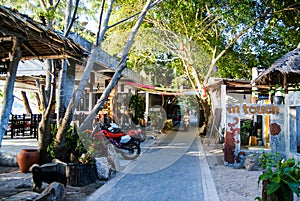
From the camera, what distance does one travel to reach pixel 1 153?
6.78 metres

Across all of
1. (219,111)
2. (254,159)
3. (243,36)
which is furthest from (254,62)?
(254,159)

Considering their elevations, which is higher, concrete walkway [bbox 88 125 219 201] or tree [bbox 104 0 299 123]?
tree [bbox 104 0 299 123]

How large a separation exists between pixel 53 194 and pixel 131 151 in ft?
13.4

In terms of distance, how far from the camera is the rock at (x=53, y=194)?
3.86 metres

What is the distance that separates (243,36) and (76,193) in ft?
35.8

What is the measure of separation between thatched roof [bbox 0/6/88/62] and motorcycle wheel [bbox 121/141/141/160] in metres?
3.53

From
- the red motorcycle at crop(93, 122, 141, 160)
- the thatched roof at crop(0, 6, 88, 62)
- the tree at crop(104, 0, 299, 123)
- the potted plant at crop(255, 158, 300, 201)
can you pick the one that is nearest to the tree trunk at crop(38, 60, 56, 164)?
the thatched roof at crop(0, 6, 88, 62)

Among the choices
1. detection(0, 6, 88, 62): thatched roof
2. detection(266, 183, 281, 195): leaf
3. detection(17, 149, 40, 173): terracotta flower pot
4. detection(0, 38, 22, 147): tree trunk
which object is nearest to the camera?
detection(266, 183, 281, 195): leaf

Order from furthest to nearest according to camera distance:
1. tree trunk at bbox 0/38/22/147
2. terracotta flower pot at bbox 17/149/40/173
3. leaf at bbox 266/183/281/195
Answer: terracotta flower pot at bbox 17/149/40/173
tree trunk at bbox 0/38/22/147
leaf at bbox 266/183/281/195

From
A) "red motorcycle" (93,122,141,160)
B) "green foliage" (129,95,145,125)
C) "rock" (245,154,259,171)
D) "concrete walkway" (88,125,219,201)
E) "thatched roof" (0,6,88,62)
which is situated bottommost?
"concrete walkway" (88,125,219,201)

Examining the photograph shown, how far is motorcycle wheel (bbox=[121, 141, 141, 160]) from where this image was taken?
7.96 meters

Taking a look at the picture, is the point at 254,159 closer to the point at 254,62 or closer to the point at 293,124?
the point at 293,124

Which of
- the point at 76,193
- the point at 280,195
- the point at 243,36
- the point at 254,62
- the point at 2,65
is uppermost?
the point at 243,36

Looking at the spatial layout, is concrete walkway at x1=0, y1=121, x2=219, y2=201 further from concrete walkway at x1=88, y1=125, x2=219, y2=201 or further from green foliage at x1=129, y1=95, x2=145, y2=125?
green foliage at x1=129, y1=95, x2=145, y2=125
